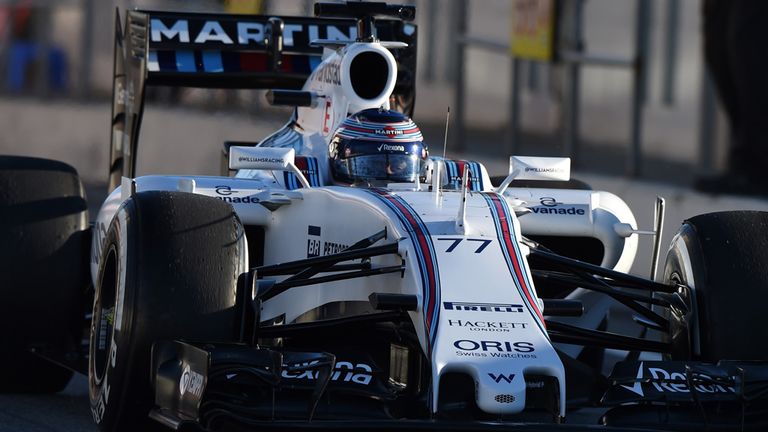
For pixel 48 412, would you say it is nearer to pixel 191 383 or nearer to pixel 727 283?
pixel 191 383

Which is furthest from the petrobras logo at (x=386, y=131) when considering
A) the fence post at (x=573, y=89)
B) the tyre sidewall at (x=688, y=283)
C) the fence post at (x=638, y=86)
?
the fence post at (x=573, y=89)

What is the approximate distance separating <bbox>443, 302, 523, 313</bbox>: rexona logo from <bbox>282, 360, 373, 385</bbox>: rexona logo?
15.2 inches

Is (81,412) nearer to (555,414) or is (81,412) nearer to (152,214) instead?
(152,214)

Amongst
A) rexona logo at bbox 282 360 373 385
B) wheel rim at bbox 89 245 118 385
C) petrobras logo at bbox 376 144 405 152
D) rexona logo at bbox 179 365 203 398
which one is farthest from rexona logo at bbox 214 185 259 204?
rexona logo at bbox 179 365 203 398

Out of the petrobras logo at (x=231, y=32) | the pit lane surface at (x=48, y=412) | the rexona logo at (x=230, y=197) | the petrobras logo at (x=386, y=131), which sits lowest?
the pit lane surface at (x=48, y=412)

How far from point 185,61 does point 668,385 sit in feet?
→ 14.9

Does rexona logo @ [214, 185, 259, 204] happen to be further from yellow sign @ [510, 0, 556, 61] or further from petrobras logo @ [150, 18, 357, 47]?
yellow sign @ [510, 0, 556, 61]

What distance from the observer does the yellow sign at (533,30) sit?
14.2m

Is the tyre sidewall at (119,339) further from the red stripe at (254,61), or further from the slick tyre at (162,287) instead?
the red stripe at (254,61)

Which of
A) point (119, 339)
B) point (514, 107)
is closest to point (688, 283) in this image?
point (119, 339)

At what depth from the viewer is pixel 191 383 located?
591 cm

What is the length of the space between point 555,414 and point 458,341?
0.44 metres

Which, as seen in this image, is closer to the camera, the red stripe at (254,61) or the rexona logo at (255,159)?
the rexona logo at (255,159)

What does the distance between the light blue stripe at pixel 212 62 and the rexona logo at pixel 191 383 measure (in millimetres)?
Result: 4102
